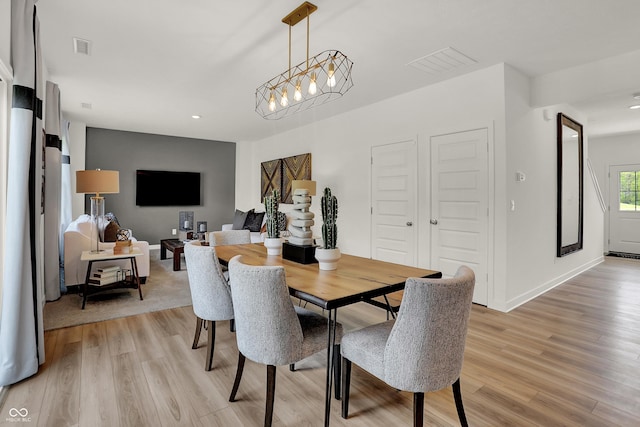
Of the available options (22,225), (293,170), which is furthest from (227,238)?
(293,170)

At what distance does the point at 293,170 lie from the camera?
6418 millimetres

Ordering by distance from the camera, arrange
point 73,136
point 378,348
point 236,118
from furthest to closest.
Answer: point 73,136, point 236,118, point 378,348

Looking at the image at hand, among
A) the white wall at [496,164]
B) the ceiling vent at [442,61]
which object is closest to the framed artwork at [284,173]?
the white wall at [496,164]

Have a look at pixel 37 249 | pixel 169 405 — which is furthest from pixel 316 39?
pixel 169 405

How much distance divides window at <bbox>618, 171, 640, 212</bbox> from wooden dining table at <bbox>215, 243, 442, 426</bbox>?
295 inches

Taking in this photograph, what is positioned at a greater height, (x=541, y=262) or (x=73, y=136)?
(x=73, y=136)

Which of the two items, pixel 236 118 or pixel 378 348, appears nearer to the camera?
pixel 378 348

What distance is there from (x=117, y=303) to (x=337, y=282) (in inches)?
116

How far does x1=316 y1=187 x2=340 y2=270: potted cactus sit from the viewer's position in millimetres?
1965

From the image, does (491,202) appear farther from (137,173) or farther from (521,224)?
(137,173)

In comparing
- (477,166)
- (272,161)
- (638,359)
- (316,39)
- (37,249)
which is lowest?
(638,359)

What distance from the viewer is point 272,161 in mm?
7180

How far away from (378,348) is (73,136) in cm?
695

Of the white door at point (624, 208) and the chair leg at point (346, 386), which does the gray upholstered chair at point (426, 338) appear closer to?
the chair leg at point (346, 386)
